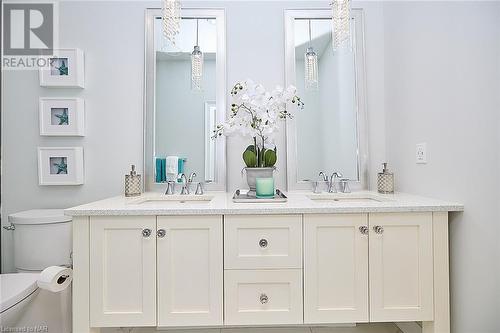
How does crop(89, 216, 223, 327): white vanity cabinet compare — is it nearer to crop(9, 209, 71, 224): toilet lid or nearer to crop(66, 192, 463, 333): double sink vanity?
crop(66, 192, 463, 333): double sink vanity

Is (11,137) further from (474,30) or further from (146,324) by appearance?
(474,30)

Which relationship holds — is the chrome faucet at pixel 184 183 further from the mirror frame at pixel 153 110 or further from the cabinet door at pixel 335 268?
the cabinet door at pixel 335 268

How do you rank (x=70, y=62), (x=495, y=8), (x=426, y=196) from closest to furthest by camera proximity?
(x=495, y=8), (x=426, y=196), (x=70, y=62)

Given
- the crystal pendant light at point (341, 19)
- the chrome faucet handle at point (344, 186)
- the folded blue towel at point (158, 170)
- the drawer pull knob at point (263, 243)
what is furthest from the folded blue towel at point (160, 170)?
the crystal pendant light at point (341, 19)

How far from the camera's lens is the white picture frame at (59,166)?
1.95m

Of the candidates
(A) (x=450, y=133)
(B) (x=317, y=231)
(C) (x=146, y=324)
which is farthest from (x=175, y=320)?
(A) (x=450, y=133)

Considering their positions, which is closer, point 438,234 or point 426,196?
point 438,234

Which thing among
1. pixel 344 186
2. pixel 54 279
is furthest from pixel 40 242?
pixel 344 186

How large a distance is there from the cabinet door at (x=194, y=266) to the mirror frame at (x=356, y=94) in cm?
75

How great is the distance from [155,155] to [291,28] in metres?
1.19

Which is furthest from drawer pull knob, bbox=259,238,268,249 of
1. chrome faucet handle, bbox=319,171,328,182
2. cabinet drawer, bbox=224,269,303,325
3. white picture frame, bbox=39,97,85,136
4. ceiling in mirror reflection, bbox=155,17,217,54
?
white picture frame, bbox=39,97,85,136

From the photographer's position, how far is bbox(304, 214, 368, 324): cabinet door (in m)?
1.40

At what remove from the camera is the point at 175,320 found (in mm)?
1386

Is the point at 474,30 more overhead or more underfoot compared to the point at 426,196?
more overhead
